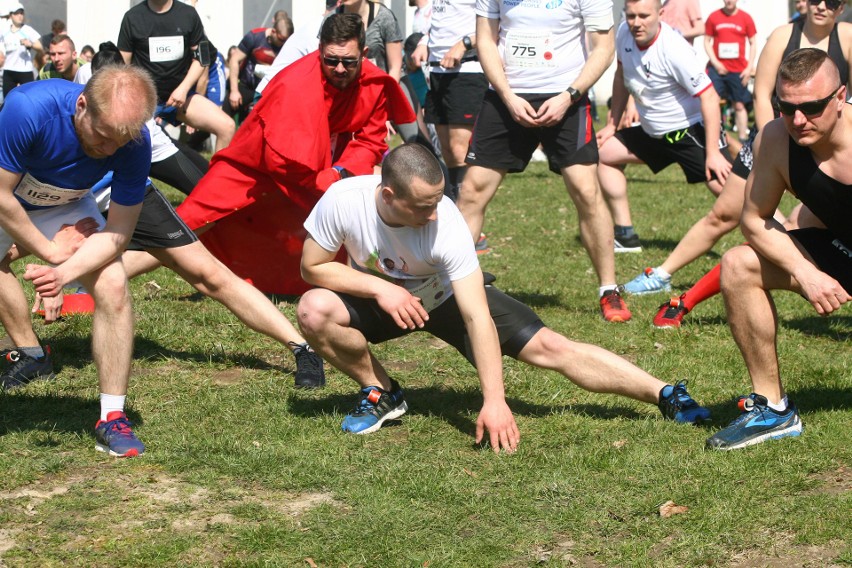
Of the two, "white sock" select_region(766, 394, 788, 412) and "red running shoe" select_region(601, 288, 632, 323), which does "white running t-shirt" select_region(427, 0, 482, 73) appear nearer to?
"red running shoe" select_region(601, 288, 632, 323)

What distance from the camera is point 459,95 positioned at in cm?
881

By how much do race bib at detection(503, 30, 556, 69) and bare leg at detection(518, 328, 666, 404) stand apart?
2505mm

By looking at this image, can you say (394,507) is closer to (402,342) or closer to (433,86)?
(402,342)

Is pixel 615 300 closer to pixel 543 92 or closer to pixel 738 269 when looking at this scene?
pixel 543 92

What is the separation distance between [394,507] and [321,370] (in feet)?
5.48

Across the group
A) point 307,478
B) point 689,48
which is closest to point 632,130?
point 689,48

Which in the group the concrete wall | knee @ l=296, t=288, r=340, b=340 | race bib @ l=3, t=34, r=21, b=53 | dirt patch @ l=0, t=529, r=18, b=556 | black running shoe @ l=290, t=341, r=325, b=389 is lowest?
the concrete wall

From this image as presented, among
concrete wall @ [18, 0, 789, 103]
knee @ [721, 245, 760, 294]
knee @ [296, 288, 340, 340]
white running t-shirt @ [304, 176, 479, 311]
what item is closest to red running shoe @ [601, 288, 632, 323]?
knee @ [721, 245, 760, 294]

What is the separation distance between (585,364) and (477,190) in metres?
2.35

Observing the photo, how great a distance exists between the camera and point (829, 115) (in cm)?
430

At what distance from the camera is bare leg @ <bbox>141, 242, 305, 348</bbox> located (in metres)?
5.74

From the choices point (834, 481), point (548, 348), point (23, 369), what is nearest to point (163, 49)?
point (23, 369)

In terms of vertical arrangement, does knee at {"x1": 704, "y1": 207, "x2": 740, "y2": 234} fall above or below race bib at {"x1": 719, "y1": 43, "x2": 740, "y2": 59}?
above

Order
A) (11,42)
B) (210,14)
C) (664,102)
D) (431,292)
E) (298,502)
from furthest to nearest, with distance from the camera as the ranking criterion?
(210,14), (11,42), (664,102), (431,292), (298,502)
